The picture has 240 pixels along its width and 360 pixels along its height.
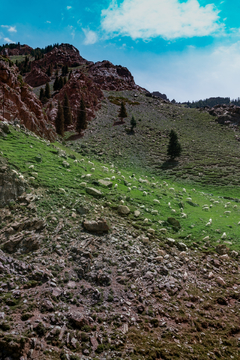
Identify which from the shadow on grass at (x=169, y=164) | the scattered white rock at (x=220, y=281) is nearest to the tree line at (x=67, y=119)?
the shadow on grass at (x=169, y=164)

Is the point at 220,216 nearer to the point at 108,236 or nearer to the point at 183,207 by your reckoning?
the point at 183,207

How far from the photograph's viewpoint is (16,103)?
23.4 meters

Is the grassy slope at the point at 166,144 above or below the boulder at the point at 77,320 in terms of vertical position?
above

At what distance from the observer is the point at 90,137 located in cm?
4894

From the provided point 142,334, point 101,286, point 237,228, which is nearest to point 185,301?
point 142,334

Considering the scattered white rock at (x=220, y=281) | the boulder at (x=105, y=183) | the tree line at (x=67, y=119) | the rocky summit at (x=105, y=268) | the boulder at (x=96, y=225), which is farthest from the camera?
the tree line at (x=67, y=119)

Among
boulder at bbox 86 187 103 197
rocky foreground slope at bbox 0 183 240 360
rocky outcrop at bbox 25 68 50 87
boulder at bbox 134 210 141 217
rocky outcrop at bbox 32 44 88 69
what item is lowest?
rocky foreground slope at bbox 0 183 240 360

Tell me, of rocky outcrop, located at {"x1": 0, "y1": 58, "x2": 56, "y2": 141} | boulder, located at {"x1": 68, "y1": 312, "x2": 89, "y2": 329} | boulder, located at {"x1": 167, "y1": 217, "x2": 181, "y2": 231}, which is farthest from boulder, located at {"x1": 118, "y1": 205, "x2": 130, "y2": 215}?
rocky outcrop, located at {"x1": 0, "y1": 58, "x2": 56, "y2": 141}

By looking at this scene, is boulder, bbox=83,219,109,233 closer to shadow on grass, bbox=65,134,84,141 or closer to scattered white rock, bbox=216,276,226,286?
scattered white rock, bbox=216,276,226,286

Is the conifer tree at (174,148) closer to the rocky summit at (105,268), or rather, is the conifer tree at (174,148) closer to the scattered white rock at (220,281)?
the rocky summit at (105,268)

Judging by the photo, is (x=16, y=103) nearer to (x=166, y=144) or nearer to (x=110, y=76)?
(x=166, y=144)

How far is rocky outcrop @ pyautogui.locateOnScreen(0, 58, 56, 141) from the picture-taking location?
21.5m

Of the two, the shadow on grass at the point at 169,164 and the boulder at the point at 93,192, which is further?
the shadow on grass at the point at 169,164

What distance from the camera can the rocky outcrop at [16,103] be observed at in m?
21.5
